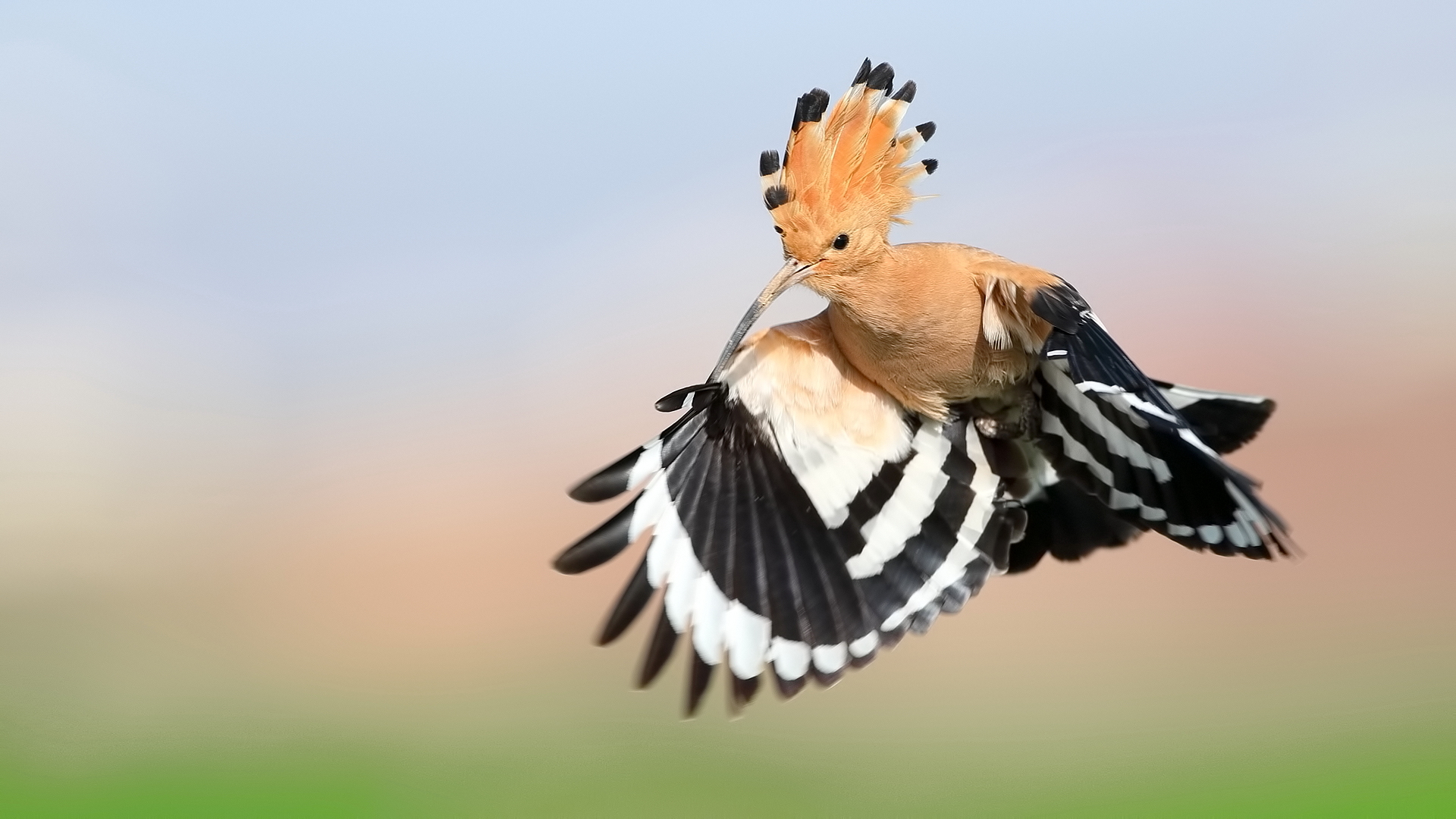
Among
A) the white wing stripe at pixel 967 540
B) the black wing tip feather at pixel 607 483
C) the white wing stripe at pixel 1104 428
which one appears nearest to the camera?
the white wing stripe at pixel 1104 428

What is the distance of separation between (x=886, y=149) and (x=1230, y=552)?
30.9 inches

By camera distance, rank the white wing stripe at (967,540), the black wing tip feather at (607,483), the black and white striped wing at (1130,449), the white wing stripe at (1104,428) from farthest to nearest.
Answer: the white wing stripe at (967,540) → the black wing tip feather at (607,483) → the white wing stripe at (1104,428) → the black and white striped wing at (1130,449)

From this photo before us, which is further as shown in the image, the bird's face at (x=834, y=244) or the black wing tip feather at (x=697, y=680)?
the black wing tip feather at (x=697, y=680)

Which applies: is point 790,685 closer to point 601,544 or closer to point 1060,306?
point 601,544

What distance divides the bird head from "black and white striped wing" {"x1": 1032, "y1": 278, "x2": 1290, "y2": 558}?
0.29 m

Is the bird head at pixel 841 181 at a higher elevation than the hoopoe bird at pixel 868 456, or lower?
higher

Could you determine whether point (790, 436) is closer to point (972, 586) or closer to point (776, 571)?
point (776, 571)

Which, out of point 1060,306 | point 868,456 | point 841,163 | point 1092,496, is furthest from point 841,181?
point 1092,496

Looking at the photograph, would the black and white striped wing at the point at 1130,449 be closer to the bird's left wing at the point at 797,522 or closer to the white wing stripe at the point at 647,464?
the bird's left wing at the point at 797,522

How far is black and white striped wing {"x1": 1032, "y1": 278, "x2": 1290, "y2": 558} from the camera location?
65.0 inches

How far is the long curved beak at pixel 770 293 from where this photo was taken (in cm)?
196

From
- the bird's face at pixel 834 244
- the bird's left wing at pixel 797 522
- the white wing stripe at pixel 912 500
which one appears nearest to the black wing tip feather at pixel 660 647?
the bird's left wing at pixel 797 522

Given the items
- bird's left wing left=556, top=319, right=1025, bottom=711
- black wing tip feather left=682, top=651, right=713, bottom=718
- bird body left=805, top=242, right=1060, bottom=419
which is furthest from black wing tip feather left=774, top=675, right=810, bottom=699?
bird body left=805, top=242, right=1060, bottom=419

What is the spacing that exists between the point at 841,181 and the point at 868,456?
1.61 ft
